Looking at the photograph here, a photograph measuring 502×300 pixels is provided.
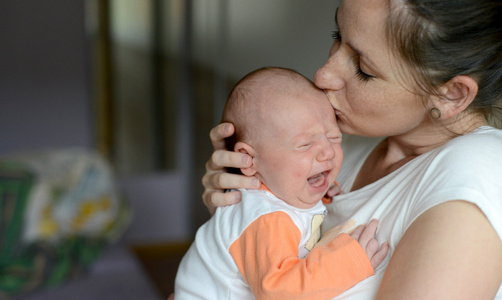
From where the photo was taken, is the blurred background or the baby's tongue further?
the blurred background

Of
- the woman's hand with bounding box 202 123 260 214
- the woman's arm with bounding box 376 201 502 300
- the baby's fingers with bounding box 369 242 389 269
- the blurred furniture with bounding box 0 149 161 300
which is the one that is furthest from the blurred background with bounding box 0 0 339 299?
the woman's arm with bounding box 376 201 502 300

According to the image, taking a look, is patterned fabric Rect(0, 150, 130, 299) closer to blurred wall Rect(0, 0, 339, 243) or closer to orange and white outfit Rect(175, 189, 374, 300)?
blurred wall Rect(0, 0, 339, 243)

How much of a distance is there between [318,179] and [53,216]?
2390 mm

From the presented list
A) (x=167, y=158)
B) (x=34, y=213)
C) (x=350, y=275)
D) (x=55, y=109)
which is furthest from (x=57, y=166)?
(x=350, y=275)

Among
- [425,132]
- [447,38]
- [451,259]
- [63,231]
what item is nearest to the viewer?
[451,259]

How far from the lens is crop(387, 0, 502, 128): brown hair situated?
926 millimetres

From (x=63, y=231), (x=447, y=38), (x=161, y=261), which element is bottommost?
(x=161, y=261)

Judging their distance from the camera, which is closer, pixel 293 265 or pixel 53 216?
pixel 293 265

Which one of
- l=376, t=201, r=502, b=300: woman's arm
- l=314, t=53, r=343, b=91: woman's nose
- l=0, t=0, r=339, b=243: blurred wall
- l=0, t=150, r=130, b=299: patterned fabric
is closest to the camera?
l=376, t=201, r=502, b=300: woman's arm

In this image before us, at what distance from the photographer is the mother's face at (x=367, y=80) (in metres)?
0.99

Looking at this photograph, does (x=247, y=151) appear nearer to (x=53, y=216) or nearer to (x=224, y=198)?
(x=224, y=198)

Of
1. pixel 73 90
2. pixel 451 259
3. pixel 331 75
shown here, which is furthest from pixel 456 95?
pixel 73 90

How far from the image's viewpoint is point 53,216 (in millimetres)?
3168

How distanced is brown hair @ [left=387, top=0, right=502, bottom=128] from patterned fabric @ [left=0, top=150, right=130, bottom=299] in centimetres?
244
